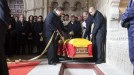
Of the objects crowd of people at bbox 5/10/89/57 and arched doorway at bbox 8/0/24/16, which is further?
arched doorway at bbox 8/0/24/16

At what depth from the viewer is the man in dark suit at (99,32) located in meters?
9.59

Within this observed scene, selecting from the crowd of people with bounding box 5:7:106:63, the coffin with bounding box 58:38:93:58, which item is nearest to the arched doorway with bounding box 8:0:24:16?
the crowd of people with bounding box 5:7:106:63

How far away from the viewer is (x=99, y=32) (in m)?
9.61

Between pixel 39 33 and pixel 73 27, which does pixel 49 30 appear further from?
pixel 39 33

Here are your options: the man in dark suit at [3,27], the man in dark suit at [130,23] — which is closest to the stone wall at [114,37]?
the man in dark suit at [130,23]

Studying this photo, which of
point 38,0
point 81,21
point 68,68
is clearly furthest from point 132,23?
point 38,0

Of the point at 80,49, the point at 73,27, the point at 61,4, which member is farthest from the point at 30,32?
the point at 80,49

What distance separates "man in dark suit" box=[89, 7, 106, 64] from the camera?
959 centimetres

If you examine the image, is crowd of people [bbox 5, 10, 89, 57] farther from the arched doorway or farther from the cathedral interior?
the arched doorway

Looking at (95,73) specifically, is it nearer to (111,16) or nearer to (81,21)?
(111,16)

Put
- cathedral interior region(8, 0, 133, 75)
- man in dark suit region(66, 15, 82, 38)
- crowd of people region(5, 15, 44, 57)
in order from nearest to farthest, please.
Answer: cathedral interior region(8, 0, 133, 75) < man in dark suit region(66, 15, 82, 38) < crowd of people region(5, 15, 44, 57)

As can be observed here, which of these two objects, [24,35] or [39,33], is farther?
[24,35]

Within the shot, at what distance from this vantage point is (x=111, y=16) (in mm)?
9180

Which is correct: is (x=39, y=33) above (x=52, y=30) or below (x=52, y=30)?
below
